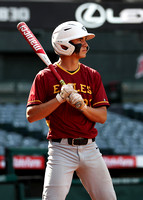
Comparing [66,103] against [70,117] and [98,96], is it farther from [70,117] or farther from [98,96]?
[98,96]

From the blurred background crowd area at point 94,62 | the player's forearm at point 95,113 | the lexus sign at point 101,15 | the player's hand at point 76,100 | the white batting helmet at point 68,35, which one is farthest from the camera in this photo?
the lexus sign at point 101,15

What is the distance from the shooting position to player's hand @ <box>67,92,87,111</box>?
2.96m

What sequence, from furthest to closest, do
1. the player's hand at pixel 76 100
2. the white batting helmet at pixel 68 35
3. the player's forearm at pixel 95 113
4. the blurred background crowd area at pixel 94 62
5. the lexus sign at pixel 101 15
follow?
the lexus sign at pixel 101 15 → the blurred background crowd area at pixel 94 62 → the white batting helmet at pixel 68 35 → the player's forearm at pixel 95 113 → the player's hand at pixel 76 100

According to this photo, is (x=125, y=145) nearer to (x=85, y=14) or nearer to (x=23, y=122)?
(x=23, y=122)

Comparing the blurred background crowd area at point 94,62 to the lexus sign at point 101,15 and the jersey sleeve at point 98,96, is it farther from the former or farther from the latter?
the jersey sleeve at point 98,96

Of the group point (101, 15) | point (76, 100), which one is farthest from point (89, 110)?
point (101, 15)

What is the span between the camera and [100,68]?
15.2 meters

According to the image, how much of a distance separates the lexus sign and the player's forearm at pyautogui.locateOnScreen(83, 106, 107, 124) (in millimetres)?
9869

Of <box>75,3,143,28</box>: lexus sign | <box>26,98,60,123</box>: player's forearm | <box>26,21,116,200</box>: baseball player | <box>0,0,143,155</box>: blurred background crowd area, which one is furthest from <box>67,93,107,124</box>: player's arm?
<box>75,3,143,28</box>: lexus sign

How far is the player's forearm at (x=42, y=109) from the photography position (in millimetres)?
3021

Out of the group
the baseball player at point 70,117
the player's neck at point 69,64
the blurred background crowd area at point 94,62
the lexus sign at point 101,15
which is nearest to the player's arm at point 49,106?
the baseball player at point 70,117

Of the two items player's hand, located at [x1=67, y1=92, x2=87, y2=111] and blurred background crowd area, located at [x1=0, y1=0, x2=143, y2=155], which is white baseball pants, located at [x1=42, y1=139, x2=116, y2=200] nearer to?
player's hand, located at [x1=67, y1=92, x2=87, y2=111]

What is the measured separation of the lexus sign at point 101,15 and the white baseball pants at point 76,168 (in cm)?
1003

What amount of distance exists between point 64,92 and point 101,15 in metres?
10.5
